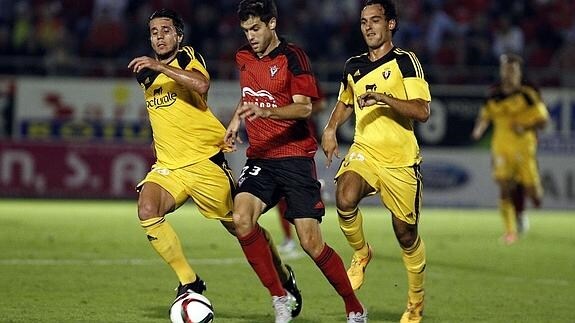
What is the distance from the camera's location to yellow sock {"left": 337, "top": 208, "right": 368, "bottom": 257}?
915 centimetres

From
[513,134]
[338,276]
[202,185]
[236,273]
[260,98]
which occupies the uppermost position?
[260,98]

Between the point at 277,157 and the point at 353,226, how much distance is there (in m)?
0.96

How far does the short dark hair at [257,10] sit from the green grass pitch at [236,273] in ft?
7.41

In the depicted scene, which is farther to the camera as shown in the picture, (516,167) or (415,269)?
(516,167)

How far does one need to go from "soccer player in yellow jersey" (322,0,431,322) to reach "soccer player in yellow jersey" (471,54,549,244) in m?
7.96

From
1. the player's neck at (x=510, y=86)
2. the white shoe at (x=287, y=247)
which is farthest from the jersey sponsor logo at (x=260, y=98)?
the player's neck at (x=510, y=86)

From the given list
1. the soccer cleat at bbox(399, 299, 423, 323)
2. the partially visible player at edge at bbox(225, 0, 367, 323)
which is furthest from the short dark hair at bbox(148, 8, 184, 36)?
the soccer cleat at bbox(399, 299, 423, 323)

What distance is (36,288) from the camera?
1049cm

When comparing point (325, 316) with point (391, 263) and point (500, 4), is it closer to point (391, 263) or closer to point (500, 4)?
point (391, 263)

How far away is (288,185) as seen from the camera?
8.61 m

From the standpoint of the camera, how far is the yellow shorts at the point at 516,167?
1761cm

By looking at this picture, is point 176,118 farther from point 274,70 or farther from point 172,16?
point 274,70

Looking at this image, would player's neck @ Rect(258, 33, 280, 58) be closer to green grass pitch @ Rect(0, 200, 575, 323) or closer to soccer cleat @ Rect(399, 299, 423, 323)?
green grass pitch @ Rect(0, 200, 575, 323)

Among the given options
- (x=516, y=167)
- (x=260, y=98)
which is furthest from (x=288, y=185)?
(x=516, y=167)
